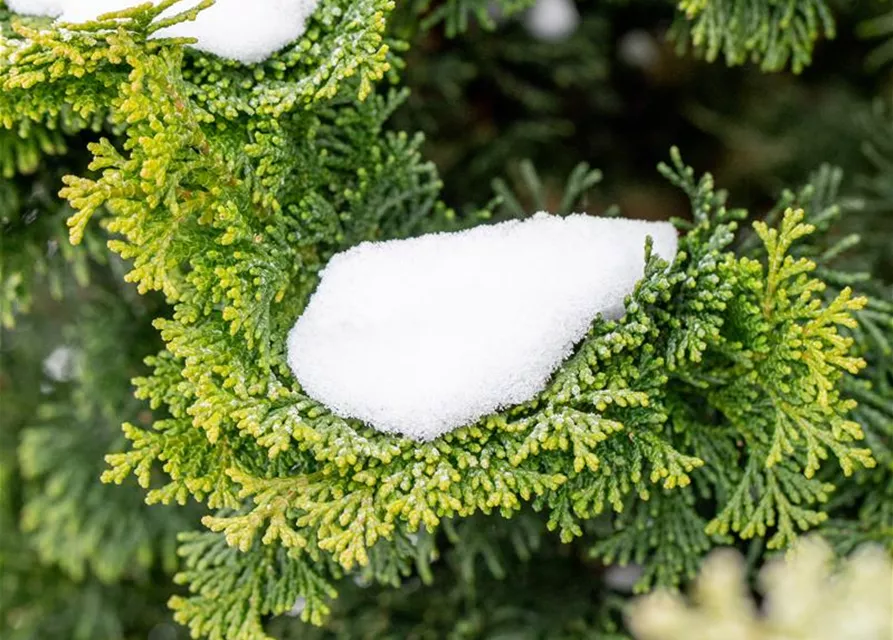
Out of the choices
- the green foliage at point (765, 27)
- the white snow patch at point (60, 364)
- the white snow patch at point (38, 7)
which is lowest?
the white snow patch at point (60, 364)

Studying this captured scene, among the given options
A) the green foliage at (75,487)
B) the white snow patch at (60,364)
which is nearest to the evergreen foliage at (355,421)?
the green foliage at (75,487)

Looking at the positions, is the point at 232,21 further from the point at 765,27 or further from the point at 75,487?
the point at 75,487

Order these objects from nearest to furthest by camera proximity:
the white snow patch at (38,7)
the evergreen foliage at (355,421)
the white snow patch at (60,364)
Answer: the evergreen foliage at (355,421)
the white snow patch at (38,7)
the white snow patch at (60,364)

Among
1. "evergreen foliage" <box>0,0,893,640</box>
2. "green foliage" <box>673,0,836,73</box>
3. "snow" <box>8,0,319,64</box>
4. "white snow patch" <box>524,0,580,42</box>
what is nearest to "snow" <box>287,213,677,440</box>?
"evergreen foliage" <box>0,0,893,640</box>

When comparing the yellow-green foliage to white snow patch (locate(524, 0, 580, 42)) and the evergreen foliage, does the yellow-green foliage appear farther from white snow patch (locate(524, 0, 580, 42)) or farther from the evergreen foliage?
white snow patch (locate(524, 0, 580, 42))

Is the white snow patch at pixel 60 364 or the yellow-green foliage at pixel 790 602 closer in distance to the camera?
the yellow-green foliage at pixel 790 602

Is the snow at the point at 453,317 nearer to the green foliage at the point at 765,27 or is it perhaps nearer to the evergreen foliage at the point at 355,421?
the evergreen foliage at the point at 355,421

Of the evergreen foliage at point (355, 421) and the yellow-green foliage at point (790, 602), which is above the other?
the evergreen foliage at point (355, 421)

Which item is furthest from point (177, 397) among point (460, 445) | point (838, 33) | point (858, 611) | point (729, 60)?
point (838, 33)

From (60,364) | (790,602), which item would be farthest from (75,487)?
(790,602)
